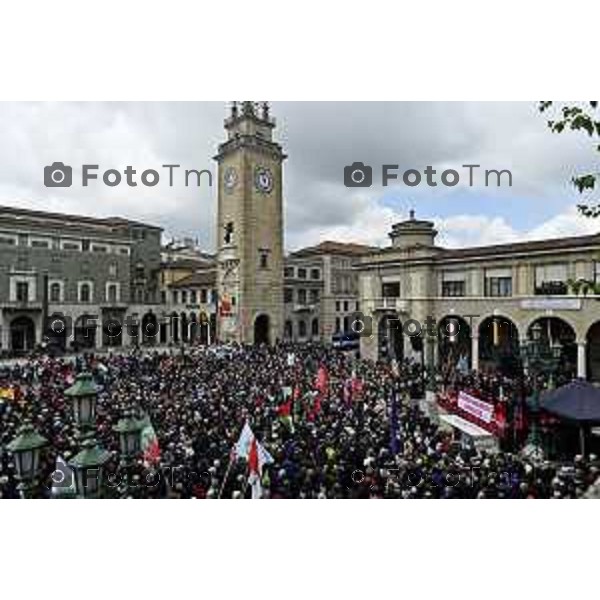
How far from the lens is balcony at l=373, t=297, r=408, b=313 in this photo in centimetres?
3150

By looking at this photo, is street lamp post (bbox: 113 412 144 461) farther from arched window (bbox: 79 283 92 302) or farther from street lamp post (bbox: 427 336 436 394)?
arched window (bbox: 79 283 92 302)

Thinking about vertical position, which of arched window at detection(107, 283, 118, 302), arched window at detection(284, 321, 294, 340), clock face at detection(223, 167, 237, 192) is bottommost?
arched window at detection(284, 321, 294, 340)

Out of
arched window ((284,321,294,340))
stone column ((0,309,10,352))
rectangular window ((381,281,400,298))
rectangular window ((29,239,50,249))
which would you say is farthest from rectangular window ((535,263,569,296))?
stone column ((0,309,10,352))

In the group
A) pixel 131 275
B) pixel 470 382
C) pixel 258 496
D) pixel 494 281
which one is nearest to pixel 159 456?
pixel 258 496

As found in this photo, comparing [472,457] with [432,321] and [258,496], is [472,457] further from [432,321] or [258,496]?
[432,321]

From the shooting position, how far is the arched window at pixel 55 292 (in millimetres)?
33094

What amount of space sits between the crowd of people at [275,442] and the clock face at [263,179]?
2063 centimetres

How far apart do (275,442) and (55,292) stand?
82.2 ft

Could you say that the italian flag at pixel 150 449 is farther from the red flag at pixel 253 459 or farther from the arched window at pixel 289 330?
the arched window at pixel 289 330

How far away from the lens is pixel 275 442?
41.3 feet

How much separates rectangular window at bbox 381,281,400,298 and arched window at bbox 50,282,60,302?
18582 mm

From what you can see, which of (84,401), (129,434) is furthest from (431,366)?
(84,401)

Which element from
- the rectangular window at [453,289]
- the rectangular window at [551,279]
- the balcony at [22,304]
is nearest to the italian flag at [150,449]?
the rectangular window at [551,279]

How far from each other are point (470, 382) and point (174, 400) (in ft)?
38.2
